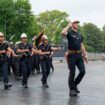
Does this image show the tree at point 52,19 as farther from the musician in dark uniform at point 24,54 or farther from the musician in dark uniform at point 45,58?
the musician in dark uniform at point 24,54

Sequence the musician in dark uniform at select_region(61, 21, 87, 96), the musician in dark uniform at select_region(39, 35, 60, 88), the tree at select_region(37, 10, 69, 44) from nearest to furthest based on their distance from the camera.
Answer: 1. the musician in dark uniform at select_region(61, 21, 87, 96)
2. the musician in dark uniform at select_region(39, 35, 60, 88)
3. the tree at select_region(37, 10, 69, 44)

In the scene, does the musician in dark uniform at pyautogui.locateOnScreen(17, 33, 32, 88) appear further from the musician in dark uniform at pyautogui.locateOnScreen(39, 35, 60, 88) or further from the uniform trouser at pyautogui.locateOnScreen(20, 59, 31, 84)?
the musician in dark uniform at pyautogui.locateOnScreen(39, 35, 60, 88)

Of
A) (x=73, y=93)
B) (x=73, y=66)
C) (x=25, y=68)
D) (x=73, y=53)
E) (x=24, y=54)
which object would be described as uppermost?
(x=73, y=53)

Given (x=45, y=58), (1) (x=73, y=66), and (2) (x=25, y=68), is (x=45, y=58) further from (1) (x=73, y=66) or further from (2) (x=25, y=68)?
(1) (x=73, y=66)

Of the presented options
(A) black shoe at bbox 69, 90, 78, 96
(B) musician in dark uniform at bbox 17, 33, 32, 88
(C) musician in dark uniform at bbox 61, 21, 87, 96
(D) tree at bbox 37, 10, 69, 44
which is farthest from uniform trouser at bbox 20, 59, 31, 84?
(D) tree at bbox 37, 10, 69, 44

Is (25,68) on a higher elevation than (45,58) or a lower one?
lower

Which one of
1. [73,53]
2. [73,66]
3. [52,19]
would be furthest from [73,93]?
[52,19]

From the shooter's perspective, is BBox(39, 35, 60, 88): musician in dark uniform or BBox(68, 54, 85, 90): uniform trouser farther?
BBox(39, 35, 60, 88): musician in dark uniform

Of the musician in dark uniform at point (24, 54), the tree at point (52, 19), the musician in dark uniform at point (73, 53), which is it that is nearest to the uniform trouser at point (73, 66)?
the musician in dark uniform at point (73, 53)

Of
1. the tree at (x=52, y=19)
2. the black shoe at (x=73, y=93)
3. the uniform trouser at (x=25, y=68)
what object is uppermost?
the tree at (x=52, y=19)

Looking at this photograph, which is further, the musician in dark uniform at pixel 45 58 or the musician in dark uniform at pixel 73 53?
the musician in dark uniform at pixel 45 58

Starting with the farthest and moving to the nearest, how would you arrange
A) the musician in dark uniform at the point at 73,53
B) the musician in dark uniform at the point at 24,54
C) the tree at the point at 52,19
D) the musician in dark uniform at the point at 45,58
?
the tree at the point at 52,19 < the musician in dark uniform at the point at 45,58 < the musician in dark uniform at the point at 24,54 < the musician in dark uniform at the point at 73,53

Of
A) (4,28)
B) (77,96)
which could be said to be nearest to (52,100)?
(77,96)

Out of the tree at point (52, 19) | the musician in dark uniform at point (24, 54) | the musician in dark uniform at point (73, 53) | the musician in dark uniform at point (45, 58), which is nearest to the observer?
the musician in dark uniform at point (73, 53)
